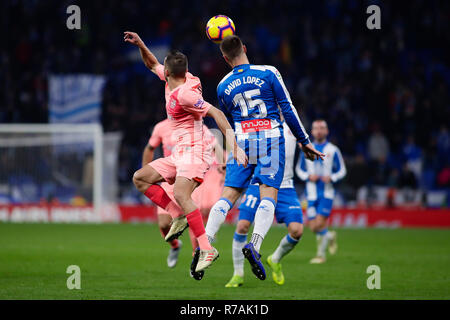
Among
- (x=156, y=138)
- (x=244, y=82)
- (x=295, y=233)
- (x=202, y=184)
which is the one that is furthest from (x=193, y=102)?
(x=202, y=184)

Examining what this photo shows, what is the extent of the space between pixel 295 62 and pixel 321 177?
12701 millimetres

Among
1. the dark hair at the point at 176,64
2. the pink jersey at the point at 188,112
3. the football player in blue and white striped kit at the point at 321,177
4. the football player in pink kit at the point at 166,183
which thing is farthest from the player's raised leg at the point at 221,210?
the football player in blue and white striped kit at the point at 321,177

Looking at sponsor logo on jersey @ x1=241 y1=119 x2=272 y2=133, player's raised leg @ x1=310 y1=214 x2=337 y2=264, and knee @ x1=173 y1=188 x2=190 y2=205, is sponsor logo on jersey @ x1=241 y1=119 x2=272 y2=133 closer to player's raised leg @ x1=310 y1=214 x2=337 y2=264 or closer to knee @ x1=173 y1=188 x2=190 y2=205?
knee @ x1=173 y1=188 x2=190 y2=205

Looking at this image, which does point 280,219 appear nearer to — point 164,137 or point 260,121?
point 164,137

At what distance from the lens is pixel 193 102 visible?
26.6 ft

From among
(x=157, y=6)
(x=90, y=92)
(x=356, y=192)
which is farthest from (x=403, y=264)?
(x=157, y=6)

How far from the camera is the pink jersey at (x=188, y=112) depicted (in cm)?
813

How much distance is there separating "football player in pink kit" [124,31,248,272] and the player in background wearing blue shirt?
22 cm

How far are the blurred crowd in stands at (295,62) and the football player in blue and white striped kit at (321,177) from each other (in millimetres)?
7907

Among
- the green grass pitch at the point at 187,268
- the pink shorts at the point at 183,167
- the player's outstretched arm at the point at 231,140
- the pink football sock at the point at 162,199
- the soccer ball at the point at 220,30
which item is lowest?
the green grass pitch at the point at 187,268

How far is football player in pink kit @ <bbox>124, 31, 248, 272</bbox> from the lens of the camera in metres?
7.95

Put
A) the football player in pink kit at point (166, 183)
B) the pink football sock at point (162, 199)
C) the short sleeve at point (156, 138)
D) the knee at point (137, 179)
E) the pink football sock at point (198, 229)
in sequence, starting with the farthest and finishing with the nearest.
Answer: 1. the short sleeve at point (156, 138)
2. the football player in pink kit at point (166, 183)
3. the pink football sock at point (162, 199)
4. the knee at point (137, 179)
5. the pink football sock at point (198, 229)

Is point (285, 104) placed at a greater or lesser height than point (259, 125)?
greater

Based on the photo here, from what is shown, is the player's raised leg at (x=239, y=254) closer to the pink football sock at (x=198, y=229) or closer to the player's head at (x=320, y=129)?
the pink football sock at (x=198, y=229)
